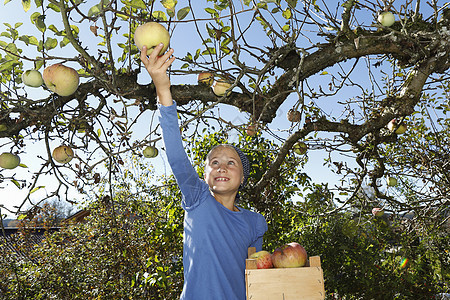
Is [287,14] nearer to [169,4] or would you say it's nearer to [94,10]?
[169,4]

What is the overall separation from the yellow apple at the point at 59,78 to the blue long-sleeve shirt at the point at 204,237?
0.70m

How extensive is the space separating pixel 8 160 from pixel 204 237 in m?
1.52

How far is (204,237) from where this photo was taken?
1724mm

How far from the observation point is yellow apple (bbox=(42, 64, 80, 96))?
1.88 metres

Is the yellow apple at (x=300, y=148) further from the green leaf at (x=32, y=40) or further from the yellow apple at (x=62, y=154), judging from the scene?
the green leaf at (x=32, y=40)

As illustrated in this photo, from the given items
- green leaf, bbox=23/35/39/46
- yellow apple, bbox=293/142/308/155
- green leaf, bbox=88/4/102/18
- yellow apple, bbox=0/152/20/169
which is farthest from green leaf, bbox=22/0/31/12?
yellow apple, bbox=293/142/308/155

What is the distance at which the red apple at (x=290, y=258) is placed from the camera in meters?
1.61

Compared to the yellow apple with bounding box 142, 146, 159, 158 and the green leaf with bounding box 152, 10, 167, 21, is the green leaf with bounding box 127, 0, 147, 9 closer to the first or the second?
the green leaf with bounding box 152, 10, 167, 21

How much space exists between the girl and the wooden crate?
26cm

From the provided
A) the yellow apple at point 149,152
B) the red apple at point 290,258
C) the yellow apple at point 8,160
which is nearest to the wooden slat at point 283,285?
the red apple at point 290,258

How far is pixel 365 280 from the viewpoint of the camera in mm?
4812

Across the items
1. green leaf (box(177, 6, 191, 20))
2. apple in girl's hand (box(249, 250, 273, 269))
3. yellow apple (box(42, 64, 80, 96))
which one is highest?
green leaf (box(177, 6, 191, 20))

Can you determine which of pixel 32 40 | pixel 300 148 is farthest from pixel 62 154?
pixel 300 148

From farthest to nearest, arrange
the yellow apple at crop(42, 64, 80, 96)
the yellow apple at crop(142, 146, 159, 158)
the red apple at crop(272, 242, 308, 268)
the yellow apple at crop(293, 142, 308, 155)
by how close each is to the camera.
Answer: the yellow apple at crop(293, 142, 308, 155), the yellow apple at crop(142, 146, 159, 158), the yellow apple at crop(42, 64, 80, 96), the red apple at crop(272, 242, 308, 268)
